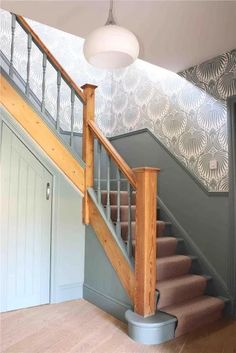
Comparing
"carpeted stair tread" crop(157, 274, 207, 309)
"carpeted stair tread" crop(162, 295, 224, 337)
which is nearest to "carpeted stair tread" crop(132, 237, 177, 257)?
"carpeted stair tread" crop(157, 274, 207, 309)

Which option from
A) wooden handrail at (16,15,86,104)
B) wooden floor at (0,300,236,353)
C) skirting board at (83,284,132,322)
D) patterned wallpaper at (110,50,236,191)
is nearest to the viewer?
wooden floor at (0,300,236,353)

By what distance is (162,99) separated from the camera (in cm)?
372

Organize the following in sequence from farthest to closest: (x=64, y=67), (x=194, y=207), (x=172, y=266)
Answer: (x=64, y=67), (x=194, y=207), (x=172, y=266)

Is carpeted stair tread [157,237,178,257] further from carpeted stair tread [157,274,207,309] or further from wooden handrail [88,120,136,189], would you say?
wooden handrail [88,120,136,189]

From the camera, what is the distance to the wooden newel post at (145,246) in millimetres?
2363

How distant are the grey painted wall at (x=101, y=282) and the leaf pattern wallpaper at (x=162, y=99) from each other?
1.31m

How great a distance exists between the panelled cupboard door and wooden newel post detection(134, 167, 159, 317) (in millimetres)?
1109

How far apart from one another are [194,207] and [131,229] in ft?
3.00

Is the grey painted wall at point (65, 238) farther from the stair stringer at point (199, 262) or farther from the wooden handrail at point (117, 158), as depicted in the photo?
the stair stringer at point (199, 262)

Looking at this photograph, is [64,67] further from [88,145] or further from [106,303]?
[106,303]

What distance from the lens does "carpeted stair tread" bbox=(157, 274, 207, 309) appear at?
8.38 feet

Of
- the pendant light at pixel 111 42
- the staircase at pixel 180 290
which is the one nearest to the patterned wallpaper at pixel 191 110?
the staircase at pixel 180 290

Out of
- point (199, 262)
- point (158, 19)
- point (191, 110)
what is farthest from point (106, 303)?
point (158, 19)

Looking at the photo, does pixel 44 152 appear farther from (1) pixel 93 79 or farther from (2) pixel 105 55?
(1) pixel 93 79
